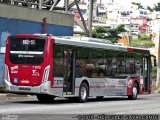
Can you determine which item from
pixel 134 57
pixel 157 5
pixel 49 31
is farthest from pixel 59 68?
pixel 157 5

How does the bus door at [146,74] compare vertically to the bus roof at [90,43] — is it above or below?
below

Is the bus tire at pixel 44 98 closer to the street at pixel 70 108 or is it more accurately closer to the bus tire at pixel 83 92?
the street at pixel 70 108

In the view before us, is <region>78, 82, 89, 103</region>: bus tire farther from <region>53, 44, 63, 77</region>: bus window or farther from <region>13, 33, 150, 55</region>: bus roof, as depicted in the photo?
<region>13, 33, 150, 55</region>: bus roof

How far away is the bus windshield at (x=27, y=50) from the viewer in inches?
928

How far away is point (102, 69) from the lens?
91.1 ft

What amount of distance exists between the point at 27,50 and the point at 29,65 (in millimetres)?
654

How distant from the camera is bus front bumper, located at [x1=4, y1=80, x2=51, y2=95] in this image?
915 inches

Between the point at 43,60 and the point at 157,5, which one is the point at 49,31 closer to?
the point at 43,60

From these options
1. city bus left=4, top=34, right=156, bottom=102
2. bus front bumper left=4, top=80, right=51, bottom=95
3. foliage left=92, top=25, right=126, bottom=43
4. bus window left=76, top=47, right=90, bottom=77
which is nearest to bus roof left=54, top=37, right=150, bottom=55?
city bus left=4, top=34, right=156, bottom=102

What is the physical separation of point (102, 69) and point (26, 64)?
533 centimetres

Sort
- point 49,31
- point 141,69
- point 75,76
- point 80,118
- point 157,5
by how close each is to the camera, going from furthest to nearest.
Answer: point 157,5, point 49,31, point 141,69, point 75,76, point 80,118

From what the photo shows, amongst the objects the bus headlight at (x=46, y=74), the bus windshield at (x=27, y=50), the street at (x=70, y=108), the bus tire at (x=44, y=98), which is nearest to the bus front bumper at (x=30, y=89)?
the bus headlight at (x=46, y=74)

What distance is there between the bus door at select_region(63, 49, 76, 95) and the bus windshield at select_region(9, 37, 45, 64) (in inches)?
55.5

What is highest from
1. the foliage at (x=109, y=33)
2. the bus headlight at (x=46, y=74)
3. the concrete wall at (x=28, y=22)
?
the foliage at (x=109, y=33)
